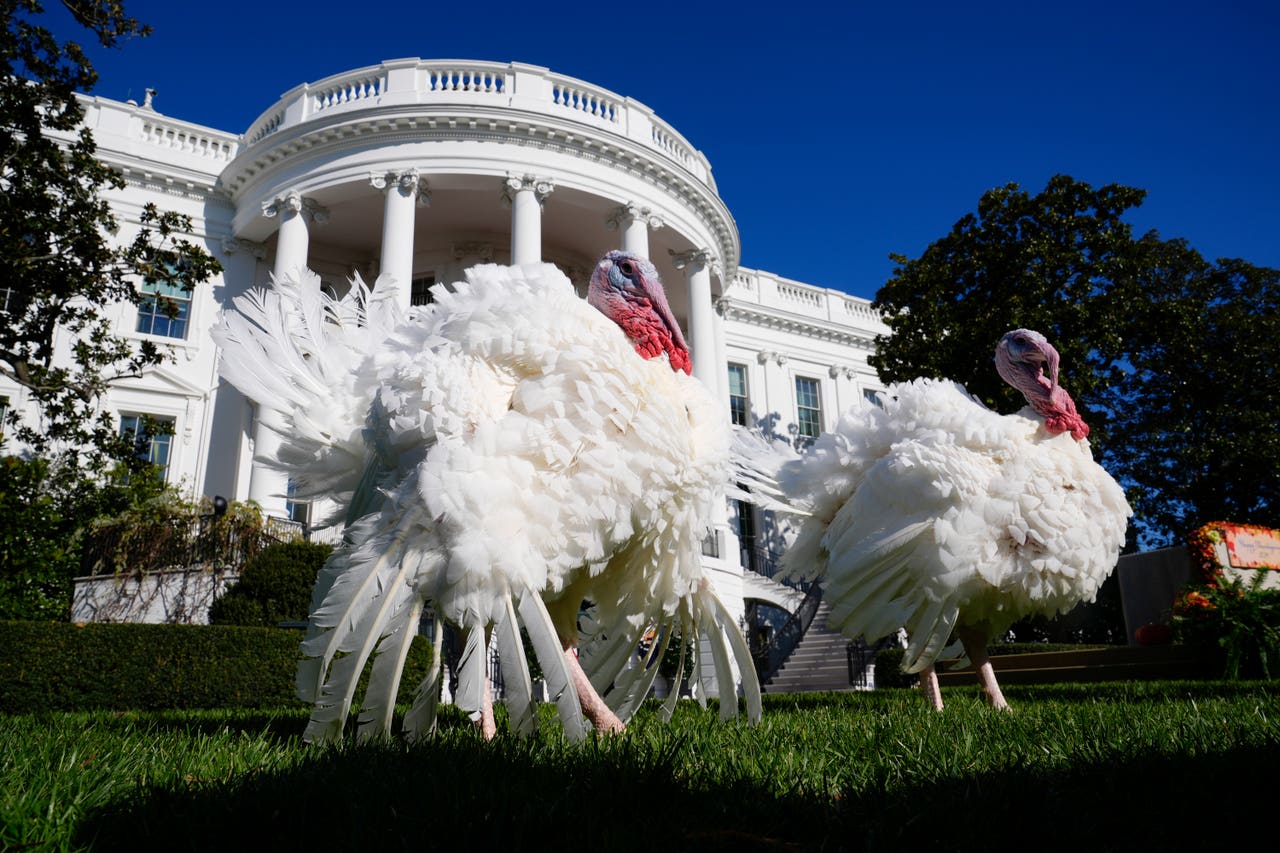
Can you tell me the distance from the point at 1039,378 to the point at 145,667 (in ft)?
28.7

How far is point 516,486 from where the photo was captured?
297cm

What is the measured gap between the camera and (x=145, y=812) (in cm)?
173

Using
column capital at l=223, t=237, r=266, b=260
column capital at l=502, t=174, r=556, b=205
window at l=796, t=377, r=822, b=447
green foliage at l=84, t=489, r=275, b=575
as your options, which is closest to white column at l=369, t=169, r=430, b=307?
column capital at l=502, t=174, r=556, b=205

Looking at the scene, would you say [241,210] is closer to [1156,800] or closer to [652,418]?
[652,418]

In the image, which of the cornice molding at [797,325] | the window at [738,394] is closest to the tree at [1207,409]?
the cornice molding at [797,325]

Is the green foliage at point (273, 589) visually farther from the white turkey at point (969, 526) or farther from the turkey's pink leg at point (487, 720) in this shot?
the turkey's pink leg at point (487, 720)

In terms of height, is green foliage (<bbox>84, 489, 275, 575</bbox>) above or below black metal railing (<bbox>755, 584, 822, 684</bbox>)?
above

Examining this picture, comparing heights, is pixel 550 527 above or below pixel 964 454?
below

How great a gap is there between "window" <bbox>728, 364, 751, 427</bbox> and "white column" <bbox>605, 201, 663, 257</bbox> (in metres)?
8.10

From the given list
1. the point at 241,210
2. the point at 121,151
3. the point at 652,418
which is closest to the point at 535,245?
the point at 241,210

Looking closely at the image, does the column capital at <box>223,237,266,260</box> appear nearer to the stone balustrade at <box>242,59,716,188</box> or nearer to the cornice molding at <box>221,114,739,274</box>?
the cornice molding at <box>221,114,739,274</box>

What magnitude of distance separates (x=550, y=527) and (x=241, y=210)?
68.9 feet

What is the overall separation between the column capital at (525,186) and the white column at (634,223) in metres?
2.03

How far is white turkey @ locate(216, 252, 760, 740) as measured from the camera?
2.88 metres
